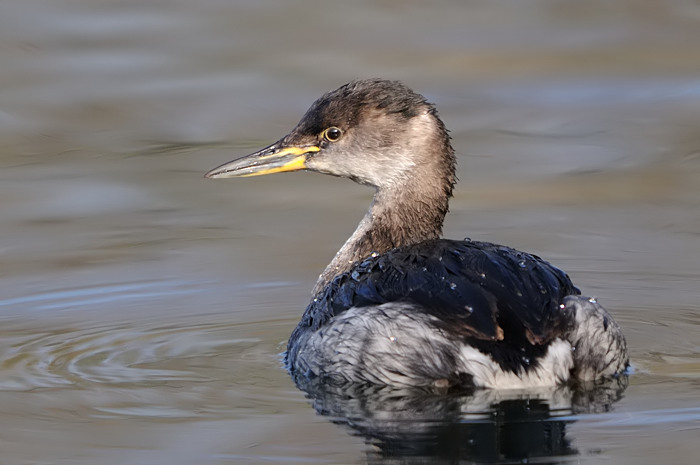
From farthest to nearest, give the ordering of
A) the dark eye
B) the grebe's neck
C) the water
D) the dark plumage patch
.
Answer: the dark eye
the grebe's neck
the dark plumage patch
the water

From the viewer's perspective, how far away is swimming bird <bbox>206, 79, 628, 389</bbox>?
5918 millimetres

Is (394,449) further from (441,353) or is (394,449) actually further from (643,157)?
(643,157)

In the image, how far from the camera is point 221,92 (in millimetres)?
11961

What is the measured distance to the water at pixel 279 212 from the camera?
18.6 feet

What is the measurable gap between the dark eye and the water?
919mm

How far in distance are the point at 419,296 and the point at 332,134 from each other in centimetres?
159

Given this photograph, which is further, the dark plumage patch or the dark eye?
the dark eye

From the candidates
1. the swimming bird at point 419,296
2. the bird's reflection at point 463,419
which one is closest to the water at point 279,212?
the bird's reflection at point 463,419

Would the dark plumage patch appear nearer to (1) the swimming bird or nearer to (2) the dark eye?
(1) the swimming bird

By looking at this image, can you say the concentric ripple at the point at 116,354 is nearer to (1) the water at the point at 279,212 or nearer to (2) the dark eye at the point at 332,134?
(1) the water at the point at 279,212

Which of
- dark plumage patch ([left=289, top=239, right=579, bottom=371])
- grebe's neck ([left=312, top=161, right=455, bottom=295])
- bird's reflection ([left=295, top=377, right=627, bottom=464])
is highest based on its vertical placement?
grebe's neck ([left=312, top=161, right=455, bottom=295])

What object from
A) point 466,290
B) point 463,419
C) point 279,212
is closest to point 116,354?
point 466,290

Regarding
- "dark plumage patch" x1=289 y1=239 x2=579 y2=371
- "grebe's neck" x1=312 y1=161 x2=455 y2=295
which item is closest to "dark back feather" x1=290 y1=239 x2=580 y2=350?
"dark plumage patch" x1=289 y1=239 x2=579 y2=371

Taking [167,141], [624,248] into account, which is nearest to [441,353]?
[624,248]
